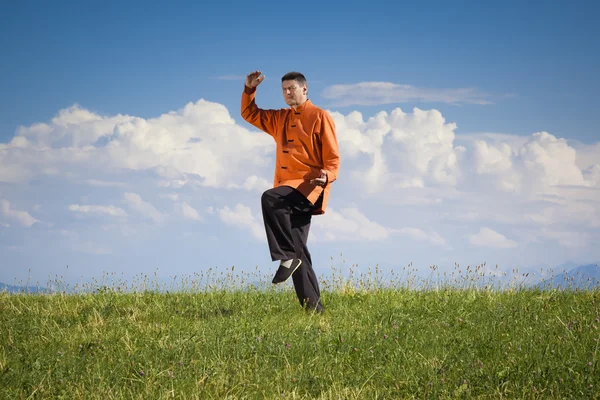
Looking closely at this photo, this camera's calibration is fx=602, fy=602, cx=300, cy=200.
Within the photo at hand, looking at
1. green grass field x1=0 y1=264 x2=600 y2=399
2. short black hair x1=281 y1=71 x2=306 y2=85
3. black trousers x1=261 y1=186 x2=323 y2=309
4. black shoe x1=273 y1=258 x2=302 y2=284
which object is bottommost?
green grass field x1=0 y1=264 x2=600 y2=399

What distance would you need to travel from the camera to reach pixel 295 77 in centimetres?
752

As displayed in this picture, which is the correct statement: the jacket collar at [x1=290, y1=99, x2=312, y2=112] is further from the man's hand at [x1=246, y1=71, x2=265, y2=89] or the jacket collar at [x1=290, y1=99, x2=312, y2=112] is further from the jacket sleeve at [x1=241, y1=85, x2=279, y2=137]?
the man's hand at [x1=246, y1=71, x2=265, y2=89]

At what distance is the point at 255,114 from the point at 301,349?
357cm

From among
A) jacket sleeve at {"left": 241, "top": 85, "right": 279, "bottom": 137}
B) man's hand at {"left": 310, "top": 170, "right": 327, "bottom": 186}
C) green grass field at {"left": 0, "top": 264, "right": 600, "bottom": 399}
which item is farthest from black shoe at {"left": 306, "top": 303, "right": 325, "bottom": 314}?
jacket sleeve at {"left": 241, "top": 85, "right": 279, "bottom": 137}

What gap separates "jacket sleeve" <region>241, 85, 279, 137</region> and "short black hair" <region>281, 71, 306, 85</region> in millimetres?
518

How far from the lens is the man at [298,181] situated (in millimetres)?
Result: 7188

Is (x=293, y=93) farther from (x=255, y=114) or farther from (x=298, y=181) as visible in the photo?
(x=298, y=181)

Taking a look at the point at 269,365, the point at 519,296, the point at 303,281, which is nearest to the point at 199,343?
the point at 269,365

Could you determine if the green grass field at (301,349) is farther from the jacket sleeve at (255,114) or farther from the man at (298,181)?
the jacket sleeve at (255,114)

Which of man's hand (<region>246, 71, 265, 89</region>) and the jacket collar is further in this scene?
man's hand (<region>246, 71, 265, 89</region>)

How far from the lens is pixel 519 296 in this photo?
8.83 m

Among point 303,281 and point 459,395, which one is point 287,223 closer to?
point 303,281

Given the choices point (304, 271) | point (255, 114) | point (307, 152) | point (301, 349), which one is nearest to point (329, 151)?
point (307, 152)

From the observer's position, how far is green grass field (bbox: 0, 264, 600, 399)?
186 inches
